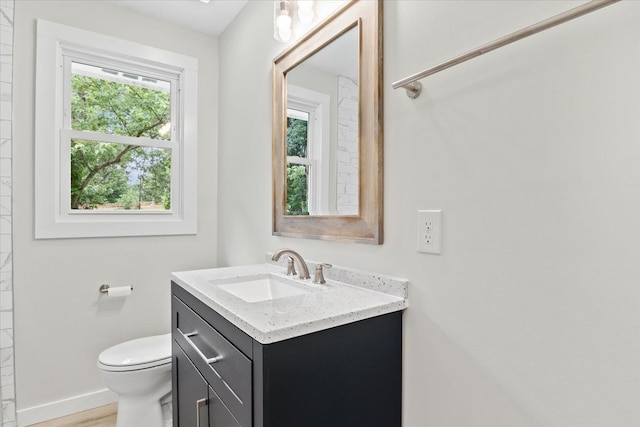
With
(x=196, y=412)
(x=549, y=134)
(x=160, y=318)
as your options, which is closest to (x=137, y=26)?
(x=160, y=318)

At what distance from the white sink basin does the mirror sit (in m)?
0.24

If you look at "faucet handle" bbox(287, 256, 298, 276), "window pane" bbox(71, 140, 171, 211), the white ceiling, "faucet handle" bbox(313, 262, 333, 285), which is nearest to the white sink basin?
"faucet handle" bbox(287, 256, 298, 276)

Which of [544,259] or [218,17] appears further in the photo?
[218,17]

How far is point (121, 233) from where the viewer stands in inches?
86.1

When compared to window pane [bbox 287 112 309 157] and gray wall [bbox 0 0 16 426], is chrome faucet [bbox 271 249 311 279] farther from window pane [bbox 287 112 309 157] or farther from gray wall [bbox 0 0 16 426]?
gray wall [bbox 0 0 16 426]

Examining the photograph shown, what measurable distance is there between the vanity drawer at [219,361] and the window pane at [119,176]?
117 centimetres

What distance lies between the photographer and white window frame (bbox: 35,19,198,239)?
195 cm

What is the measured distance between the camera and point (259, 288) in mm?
1560

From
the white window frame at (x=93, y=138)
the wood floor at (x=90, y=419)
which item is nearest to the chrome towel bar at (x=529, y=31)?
the white window frame at (x=93, y=138)

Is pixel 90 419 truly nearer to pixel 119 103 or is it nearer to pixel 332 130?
pixel 119 103

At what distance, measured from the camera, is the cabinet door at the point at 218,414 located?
0.99m

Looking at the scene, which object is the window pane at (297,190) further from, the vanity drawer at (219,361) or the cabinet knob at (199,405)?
the cabinet knob at (199,405)

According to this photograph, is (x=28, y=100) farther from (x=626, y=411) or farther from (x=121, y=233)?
(x=626, y=411)

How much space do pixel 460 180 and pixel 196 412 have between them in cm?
120
